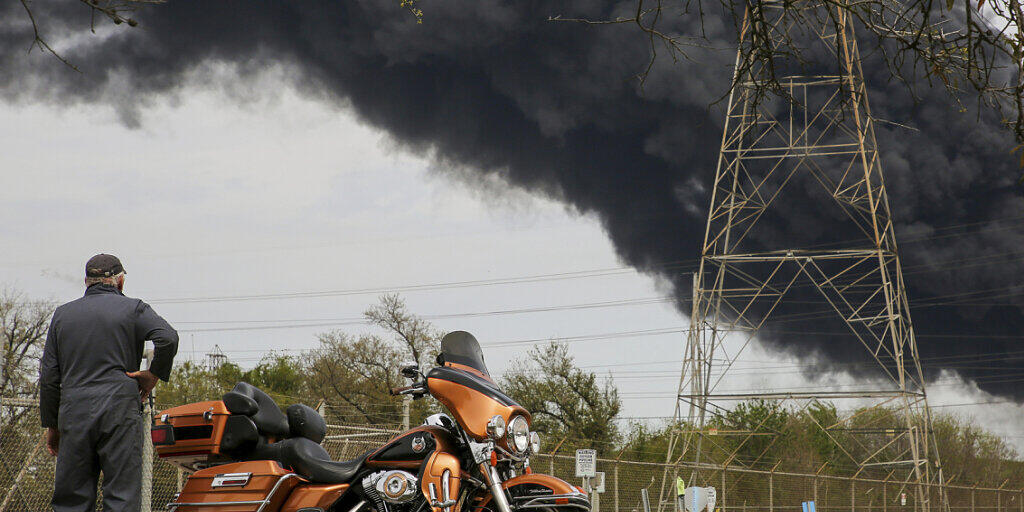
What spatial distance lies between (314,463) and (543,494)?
1280 mm

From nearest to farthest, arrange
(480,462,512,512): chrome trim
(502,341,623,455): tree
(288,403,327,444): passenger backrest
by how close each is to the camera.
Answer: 1. (480,462,512,512): chrome trim
2. (288,403,327,444): passenger backrest
3. (502,341,623,455): tree

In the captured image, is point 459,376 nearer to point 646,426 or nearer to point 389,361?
point 646,426

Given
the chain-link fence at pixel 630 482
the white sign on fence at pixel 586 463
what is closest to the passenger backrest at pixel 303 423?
the chain-link fence at pixel 630 482

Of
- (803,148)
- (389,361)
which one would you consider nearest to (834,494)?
(803,148)

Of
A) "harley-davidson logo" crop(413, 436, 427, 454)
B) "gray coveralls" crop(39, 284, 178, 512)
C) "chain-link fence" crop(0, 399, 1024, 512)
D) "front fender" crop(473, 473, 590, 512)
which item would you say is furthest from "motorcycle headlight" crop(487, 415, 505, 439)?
"chain-link fence" crop(0, 399, 1024, 512)

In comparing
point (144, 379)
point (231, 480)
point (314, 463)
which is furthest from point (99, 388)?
point (314, 463)

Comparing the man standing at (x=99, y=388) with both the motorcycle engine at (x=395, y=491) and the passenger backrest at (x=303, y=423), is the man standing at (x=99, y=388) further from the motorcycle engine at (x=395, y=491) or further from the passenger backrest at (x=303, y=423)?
the motorcycle engine at (x=395, y=491)

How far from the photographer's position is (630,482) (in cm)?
3319

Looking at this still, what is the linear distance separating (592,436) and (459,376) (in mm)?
40851

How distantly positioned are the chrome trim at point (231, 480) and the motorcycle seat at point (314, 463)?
22cm

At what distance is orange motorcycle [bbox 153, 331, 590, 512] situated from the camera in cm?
527

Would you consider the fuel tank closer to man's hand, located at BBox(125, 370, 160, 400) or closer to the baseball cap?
man's hand, located at BBox(125, 370, 160, 400)

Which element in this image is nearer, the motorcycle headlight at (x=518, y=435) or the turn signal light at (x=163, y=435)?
the motorcycle headlight at (x=518, y=435)

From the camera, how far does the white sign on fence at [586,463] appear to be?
1091cm
